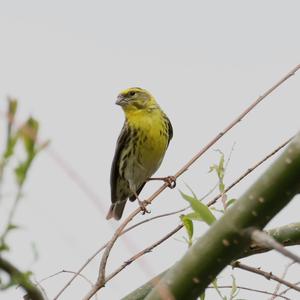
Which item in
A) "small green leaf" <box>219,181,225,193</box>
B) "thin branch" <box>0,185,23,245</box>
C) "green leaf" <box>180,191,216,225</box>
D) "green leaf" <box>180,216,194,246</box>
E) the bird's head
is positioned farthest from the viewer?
the bird's head

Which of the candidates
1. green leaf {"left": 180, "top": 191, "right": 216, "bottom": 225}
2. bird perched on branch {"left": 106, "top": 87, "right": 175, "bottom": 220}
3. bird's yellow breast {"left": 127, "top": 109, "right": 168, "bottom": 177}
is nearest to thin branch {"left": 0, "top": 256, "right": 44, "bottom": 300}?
green leaf {"left": 180, "top": 191, "right": 216, "bottom": 225}

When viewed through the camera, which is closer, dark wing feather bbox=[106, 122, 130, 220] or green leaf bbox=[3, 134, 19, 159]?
green leaf bbox=[3, 134, 19, 159]

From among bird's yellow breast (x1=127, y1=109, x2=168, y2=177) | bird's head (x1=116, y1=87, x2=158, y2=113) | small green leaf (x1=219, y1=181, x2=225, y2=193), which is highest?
bird's head (x1=116, y1=87, x2=158, y2=113)

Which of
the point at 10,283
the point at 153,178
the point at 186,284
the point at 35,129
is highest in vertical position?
the point at 153,178

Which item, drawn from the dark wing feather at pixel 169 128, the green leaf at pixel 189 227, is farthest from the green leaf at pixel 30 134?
the dark wing feather at pixel 169 128

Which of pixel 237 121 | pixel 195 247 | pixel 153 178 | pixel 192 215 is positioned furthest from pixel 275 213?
pixel 153 178

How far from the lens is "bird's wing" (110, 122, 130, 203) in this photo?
8766mm

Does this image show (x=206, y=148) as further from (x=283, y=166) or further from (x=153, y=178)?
(x=153, y=178)

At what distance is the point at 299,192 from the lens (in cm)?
126

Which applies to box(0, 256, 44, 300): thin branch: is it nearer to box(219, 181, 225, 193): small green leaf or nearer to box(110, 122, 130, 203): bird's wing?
box(219, 181, 225, 193): small green leaf

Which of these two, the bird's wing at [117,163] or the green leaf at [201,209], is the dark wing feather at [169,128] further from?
the green leaf at [201,209]

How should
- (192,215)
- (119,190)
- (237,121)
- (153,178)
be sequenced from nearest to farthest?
(192,215) → (237,121) → (153,178) → (119,190)

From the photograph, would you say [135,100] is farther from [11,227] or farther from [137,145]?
[11,227]

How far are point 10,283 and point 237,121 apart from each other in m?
2.19
